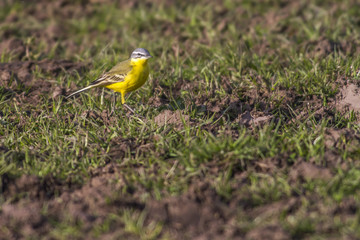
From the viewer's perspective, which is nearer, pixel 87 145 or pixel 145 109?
pixel 87 145

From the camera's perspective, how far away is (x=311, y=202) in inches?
172

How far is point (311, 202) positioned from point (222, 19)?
6.17 m

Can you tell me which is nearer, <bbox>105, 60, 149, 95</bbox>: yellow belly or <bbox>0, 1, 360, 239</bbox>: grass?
<bbox>0, 1, 360, 239</bbox>: grass

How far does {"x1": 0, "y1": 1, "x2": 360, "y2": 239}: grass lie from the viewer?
14.6 feet

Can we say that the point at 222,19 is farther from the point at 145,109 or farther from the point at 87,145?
the point at 87,145

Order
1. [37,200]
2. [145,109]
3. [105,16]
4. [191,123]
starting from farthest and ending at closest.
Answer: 1. [105,16]
2. [145,109]
3. [191,123]
4. [37,200]

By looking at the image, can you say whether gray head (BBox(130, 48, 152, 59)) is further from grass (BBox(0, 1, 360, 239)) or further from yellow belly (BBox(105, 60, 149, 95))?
grass (BBox(0, 1, 360, 239))

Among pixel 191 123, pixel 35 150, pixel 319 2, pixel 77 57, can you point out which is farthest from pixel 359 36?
pixel 35 150

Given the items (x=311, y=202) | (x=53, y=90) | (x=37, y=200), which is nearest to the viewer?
(x=311, y=202)

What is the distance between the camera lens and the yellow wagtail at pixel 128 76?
655 centimetres

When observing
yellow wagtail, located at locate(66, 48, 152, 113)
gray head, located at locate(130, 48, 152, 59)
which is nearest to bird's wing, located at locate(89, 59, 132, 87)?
yellow wagtail, located at locate(66, 48, 152, 113)

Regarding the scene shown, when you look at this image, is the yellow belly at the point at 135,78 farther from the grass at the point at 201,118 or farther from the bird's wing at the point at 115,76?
the grass at the point at 201,118

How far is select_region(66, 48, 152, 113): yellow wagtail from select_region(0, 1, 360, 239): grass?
250 millimetres

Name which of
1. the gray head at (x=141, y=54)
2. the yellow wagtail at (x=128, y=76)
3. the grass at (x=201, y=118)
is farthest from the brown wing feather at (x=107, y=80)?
the gray head at (x=141, y=54)
